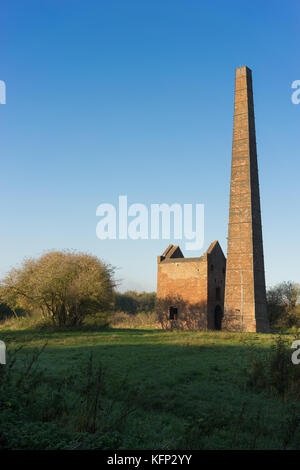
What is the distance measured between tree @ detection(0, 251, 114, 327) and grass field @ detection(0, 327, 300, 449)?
1311 cm

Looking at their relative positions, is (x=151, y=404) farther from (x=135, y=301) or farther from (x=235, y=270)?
(x=135, y=301)

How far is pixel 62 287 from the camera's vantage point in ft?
80.7

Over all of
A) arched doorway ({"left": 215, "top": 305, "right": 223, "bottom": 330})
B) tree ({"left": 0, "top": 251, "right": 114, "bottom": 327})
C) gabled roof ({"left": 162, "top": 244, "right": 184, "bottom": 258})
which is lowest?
arched doorway ({"left": 215, "top": 305, "right": 223, "bottom": 330})

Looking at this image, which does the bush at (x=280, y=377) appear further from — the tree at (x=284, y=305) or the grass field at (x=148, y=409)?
the tree at (x=284, y=305)

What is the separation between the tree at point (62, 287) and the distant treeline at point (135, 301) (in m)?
30.0

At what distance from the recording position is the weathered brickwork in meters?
31.7

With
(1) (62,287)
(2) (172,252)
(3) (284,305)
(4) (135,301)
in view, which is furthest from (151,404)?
(4) (135,301)

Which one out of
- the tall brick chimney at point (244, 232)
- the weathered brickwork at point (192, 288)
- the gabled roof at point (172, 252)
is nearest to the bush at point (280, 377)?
the tall brick chimney at point (244, 232)

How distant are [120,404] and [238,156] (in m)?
25.7

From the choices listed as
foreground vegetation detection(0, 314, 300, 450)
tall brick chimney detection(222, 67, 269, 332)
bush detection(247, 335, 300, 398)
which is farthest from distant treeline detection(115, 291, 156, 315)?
bush detection(247, 335, 300, 398)

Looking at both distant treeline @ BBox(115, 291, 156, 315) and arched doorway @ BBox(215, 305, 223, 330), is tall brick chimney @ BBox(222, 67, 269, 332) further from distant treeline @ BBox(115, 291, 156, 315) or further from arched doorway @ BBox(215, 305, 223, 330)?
distant treeline @ BBox(115, 291, 156, 315)

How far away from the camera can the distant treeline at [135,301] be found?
57081mm
